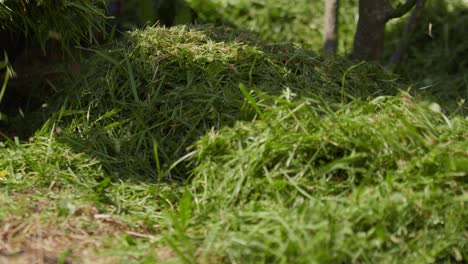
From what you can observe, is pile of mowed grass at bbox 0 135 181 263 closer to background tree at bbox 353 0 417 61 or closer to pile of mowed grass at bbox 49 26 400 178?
pile of mowed grass at bbox 49 26 400 178

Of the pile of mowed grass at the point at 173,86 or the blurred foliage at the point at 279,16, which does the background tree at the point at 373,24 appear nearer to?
the pile of mowed grass at the point at 173,86

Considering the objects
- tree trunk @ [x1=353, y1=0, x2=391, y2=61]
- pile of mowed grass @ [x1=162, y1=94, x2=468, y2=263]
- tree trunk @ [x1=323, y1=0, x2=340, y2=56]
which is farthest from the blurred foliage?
pile of mowed grass @ [x1=162, y1=94, x2=468, y2=263]

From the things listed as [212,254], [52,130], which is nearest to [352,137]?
[212,254]

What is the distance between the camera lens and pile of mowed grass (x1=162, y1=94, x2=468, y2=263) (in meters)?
Answer: 1.88

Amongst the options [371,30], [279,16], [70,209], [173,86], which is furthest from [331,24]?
[70,209]

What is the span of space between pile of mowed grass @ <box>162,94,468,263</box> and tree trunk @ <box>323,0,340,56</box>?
64.0 inches

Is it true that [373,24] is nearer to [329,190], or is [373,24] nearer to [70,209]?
[329,190]

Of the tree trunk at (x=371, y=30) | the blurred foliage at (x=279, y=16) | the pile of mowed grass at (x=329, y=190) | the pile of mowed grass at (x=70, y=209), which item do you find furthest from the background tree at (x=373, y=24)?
the pile of mowed grass at (x=70, y=209)

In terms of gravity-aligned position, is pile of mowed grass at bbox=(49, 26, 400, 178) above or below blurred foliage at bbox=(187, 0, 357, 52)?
above

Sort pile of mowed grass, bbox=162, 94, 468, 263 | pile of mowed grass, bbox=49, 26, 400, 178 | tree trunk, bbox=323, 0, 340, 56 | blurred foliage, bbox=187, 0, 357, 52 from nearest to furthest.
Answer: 1. pile of mowed grass, bbox=162, 94, 468, 263
2. pile of mowed grass, bbox=49, 26, 400, 178
3. tree trunk, bbox=323, 0, 340, 56
4. blurred foliage, bbox=187, 0, 357, 52

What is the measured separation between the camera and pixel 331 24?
4082mm

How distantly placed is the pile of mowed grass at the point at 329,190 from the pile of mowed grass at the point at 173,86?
25 cm

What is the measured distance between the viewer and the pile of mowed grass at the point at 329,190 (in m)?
1.88

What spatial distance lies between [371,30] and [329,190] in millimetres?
1884
